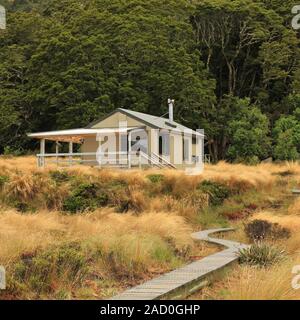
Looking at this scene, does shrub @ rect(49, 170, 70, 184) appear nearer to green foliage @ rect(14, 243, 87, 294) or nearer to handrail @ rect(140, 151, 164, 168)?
handrail @ rect(140, 151, 164, 168)

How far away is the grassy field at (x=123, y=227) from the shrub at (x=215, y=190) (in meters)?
0.05

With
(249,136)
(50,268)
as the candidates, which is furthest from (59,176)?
(249,136)

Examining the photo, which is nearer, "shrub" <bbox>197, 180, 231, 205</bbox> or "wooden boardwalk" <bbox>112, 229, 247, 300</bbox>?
Result: "wooden boardwalk" <bbox>112, 229, 247, 300</bbox>

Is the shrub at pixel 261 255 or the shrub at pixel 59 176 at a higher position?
the shrub at pixel 59 176

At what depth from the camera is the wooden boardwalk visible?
704cm

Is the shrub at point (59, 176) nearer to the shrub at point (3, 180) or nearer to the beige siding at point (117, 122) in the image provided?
the shrub at point (3, 180)

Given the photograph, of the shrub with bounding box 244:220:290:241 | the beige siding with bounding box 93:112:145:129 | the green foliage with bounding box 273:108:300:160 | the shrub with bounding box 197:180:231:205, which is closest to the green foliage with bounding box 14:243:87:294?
the shrub with bounding box 244:220:290:241

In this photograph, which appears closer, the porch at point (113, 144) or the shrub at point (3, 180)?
the shrub at point (3, 180)

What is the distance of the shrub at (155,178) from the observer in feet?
65.2

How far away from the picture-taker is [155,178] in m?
20.0

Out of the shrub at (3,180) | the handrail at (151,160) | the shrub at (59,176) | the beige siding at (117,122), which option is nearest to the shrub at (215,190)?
the shrub at (59,176)

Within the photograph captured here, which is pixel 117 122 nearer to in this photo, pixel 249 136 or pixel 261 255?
pixel 249 136

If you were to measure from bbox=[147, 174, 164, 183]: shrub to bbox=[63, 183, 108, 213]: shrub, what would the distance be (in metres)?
1.80

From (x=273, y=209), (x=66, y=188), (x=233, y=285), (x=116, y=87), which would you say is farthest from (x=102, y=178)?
(x=116, y=87)
